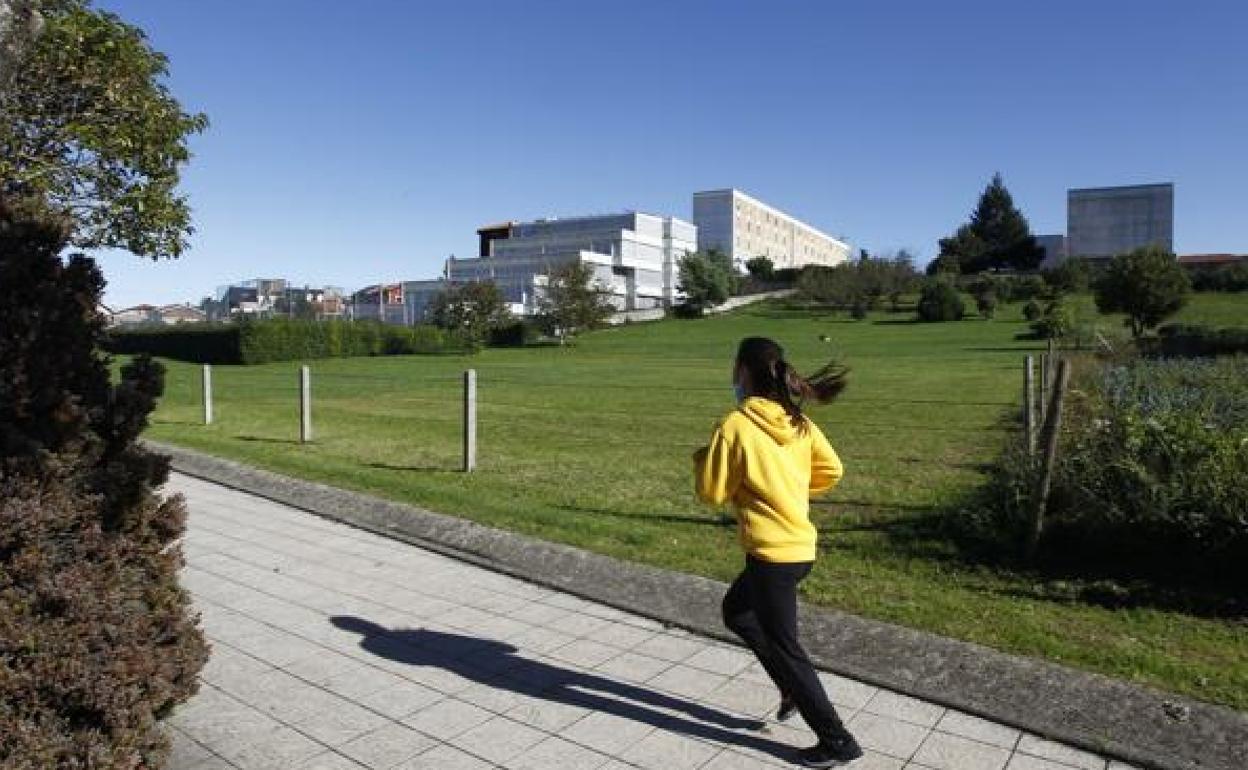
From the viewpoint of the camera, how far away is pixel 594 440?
42.4ft

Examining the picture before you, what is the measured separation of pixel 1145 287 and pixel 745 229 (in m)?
99.4

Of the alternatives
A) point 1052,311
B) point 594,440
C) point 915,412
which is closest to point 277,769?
point 594,440

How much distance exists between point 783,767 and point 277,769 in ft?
6.19

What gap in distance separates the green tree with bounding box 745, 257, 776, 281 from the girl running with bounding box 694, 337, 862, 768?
95241 mm

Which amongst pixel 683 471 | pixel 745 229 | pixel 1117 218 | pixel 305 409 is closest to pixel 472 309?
pixel 305 409

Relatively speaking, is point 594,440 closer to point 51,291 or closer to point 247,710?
point 247,710

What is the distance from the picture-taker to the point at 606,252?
11269 cm

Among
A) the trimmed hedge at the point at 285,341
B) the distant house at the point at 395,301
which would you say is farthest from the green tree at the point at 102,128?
the distant house at the point at 395,301

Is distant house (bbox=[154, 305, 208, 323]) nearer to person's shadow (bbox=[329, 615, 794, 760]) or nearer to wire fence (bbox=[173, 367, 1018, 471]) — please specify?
wire fence (bbox=[173, 367, 1018, 471])

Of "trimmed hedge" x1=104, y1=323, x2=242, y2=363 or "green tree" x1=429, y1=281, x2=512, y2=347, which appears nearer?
"trimmed hedge" x1=104, y1=323, x2=242, y2=363

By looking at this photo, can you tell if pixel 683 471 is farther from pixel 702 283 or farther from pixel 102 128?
pixel 702 283

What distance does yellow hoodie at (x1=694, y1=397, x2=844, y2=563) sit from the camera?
3.32 metres

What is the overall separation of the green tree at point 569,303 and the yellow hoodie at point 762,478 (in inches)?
2112

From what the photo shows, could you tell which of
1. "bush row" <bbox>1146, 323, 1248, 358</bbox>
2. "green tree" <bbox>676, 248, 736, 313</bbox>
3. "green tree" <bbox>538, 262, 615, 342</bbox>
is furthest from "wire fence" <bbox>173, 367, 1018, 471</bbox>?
"green tree" <bbox>676, 248, 736, 313</bbox>
